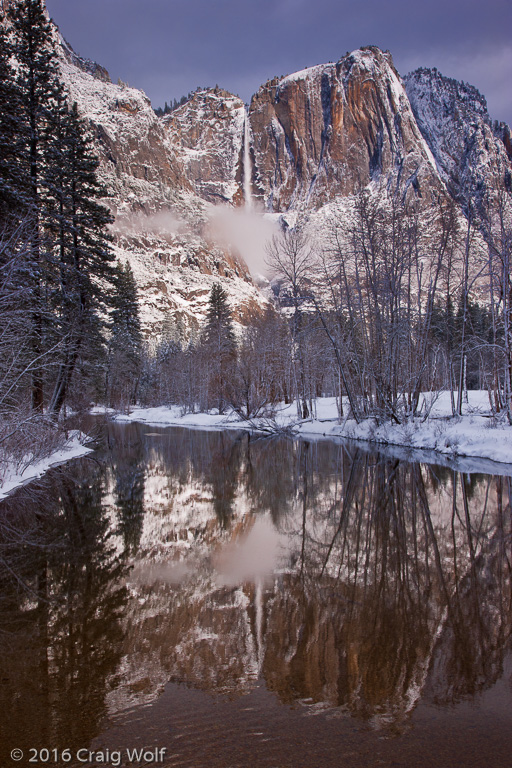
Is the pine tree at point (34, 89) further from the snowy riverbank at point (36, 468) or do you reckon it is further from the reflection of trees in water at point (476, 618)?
the reflection of trees in water at point (476, 618)

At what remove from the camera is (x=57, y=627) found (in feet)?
13.2

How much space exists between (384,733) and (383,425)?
2009 cm

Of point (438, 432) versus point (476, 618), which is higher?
point (438, 432)

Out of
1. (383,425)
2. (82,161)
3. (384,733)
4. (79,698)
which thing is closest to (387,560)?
(384,733)

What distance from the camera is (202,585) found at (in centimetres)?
500

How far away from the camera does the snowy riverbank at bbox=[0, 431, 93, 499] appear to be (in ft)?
35.7

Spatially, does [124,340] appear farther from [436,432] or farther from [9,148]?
[436,432]

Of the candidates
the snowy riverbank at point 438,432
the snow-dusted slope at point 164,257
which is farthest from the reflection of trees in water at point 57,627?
the snow-dusted slope at point 164,257

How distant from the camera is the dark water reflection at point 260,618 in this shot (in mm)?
2828

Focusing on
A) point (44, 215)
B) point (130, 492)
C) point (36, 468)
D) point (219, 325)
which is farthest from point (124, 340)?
point (130, 492)

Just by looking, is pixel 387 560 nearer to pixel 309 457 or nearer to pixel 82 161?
pixel 309 457

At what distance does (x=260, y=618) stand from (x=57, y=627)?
1.72 m

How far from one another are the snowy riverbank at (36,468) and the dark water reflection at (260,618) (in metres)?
2.11

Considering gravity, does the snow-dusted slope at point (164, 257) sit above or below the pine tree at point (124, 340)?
above
